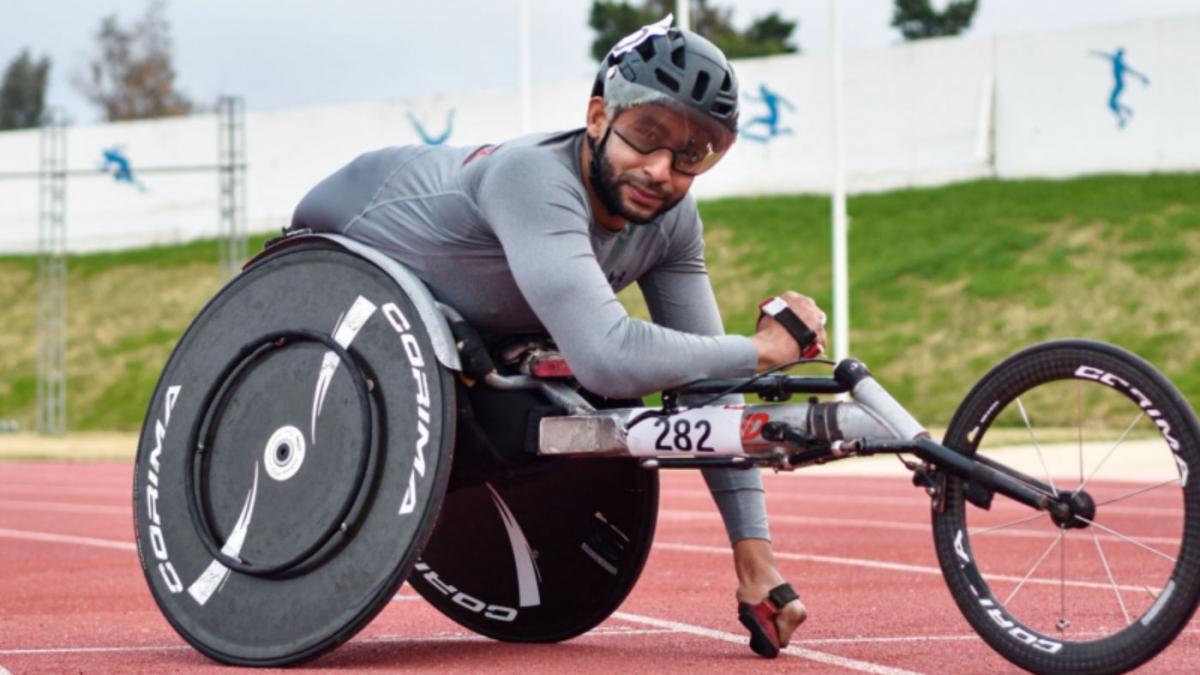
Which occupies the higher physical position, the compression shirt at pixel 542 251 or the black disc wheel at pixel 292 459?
the compression shirt at pixel 542 251

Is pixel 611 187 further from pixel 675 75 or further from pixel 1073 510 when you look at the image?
pixel 1073 510

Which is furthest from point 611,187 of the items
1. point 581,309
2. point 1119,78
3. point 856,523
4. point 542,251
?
point 1119,78

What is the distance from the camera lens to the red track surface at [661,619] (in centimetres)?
543

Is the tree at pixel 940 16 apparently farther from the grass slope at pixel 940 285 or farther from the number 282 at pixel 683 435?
the number 282 at pixel 683 435

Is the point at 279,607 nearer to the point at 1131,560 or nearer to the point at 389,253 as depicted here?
the point at 389,253

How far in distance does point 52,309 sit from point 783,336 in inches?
1329

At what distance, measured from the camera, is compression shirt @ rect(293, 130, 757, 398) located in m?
5.16

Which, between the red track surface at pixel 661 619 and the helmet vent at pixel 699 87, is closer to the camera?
the helmet vent at pixel 699 87

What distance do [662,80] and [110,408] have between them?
37788mm

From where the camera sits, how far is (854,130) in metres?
42.5

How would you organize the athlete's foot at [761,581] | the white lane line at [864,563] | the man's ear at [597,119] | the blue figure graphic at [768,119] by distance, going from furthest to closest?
the blue figure graphic at [768,119], the white lane line at [864,563], the athlete's foot at [761,581], the man's ear at [597,119]

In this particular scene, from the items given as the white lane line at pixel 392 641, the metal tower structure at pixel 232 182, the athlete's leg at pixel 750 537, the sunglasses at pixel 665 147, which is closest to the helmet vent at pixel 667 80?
the sunglasses at pixel 665 147

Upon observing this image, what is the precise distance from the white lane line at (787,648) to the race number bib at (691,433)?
68cm

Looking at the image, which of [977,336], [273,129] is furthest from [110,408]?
[977,336]
